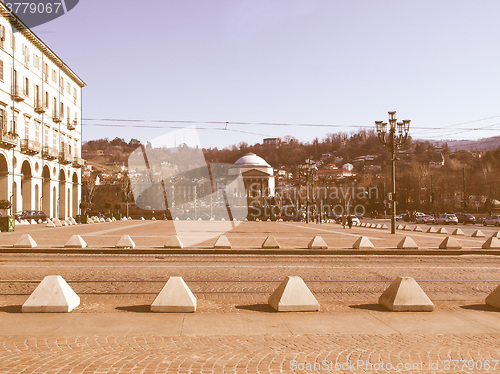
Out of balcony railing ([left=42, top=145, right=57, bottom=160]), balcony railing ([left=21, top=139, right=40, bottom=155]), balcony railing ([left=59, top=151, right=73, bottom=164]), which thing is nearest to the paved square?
balcony railing ([left=21, top=139, right=40, bottom=155])

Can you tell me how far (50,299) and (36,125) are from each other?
59471 mm

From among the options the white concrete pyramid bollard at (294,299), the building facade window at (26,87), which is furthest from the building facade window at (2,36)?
the white concrete pyramid bollard at (294,299)

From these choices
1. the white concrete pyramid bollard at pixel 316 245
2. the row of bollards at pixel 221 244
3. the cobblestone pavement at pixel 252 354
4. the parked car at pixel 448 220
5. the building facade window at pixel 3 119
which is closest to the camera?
the cobblestone pavement at pixel 252 354

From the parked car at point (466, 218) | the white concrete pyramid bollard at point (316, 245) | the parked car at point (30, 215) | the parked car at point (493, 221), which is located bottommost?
the parked car at point (466, 218)

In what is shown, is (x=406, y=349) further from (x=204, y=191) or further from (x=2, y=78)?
(x=204, y=191)

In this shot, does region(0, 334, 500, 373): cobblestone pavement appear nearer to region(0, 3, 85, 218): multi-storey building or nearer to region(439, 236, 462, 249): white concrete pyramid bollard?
region(439, 236, 462, 249): white concrete pyramid bollard

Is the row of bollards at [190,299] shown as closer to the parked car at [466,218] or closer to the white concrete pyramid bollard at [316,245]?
the white concrete pyramid bollard at [316,245]

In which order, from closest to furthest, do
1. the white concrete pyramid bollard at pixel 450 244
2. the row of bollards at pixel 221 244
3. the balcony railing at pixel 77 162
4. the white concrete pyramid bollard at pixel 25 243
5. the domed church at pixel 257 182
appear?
the white concrete pyramid bollard at pixel 25 243, the row of bollards at pixel 221 244, the white concrete pyramid bollard at pixel 450 244, the balcony railing at pixel 77 162, the domed church at pixel 257 182

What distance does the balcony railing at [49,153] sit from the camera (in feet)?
211

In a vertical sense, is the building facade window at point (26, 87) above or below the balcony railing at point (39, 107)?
above

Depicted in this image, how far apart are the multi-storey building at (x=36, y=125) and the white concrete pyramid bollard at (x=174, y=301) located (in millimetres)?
48045

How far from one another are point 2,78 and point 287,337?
5309 cm

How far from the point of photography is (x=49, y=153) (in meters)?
65.6

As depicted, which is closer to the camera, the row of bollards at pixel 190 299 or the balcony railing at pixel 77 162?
the row of bollards at pixel 190 299
